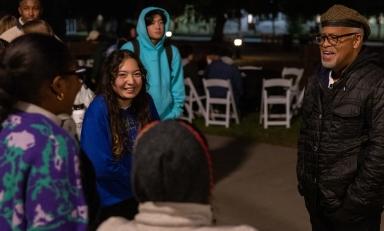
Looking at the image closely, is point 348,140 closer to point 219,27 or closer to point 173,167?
point 173,167

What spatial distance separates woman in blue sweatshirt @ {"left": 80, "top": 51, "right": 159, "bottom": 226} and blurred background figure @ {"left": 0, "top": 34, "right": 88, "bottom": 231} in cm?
134

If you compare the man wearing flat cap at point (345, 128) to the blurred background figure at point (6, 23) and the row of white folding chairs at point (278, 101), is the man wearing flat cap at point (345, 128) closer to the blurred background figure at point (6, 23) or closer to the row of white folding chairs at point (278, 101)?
the blurred background figure at point (6, 23)

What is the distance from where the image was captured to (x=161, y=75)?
5711mm

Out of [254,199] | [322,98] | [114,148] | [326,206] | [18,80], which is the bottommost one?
[254,199]

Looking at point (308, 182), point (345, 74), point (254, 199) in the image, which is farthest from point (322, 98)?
point (254, 199)

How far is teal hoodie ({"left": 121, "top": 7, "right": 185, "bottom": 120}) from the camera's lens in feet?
18.6

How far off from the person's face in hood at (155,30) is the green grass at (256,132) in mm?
5003

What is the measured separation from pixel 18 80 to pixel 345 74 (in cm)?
184

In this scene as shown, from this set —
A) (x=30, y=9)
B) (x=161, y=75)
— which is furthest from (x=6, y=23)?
(x=161, y=75)

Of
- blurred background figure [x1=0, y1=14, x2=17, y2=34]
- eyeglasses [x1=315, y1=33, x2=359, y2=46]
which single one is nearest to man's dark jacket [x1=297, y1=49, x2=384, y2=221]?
eyeglasses [x1=315, y1=33, x2=359, y2=46]

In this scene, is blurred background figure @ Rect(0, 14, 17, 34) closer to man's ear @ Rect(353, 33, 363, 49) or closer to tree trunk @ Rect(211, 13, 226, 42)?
man's ear @ Rect(353, 33, 363, 49)

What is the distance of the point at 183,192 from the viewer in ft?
6.59

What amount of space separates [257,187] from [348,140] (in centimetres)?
415

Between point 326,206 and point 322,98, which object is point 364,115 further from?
point 326,206
